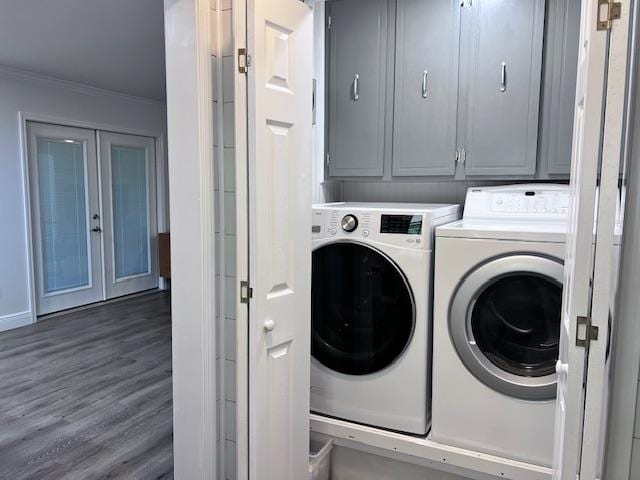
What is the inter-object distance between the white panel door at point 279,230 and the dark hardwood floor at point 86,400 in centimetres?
84

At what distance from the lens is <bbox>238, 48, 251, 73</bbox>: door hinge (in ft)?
4.70

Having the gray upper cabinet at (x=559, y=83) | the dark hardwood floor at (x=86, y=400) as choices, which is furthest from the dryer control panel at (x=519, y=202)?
the dark hardwood floor at (x=86, y=400)

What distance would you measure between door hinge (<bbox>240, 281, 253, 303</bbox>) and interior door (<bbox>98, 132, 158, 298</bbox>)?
420 centimetres

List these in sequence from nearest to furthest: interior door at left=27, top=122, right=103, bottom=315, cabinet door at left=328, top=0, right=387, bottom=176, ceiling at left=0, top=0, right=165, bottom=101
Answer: cabinet door at left=328, top=0, right=387, bottom=176 → ceiling at left=0, top=0, right=165, bottom=101 → interior door at left=27, top=122, right=103, bottom=315

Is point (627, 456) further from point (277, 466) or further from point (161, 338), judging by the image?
point (161, 338)

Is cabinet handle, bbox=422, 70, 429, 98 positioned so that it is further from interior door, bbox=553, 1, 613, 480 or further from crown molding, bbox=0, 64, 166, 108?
crown molding, bbox=0, 64, 166, 108

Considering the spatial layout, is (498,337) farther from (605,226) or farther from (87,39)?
(87,39)

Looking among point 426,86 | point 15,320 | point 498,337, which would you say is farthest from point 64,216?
point 498,337

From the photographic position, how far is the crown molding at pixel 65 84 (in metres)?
4.11

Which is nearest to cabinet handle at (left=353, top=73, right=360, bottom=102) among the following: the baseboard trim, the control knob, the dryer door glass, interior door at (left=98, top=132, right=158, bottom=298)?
the control knob

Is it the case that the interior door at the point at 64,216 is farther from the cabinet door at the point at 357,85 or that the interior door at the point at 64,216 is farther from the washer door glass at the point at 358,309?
the washer door glass at the point at 358,309

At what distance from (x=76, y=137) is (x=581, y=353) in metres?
5.01

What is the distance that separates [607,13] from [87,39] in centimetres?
338

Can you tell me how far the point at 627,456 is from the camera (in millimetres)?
1141
